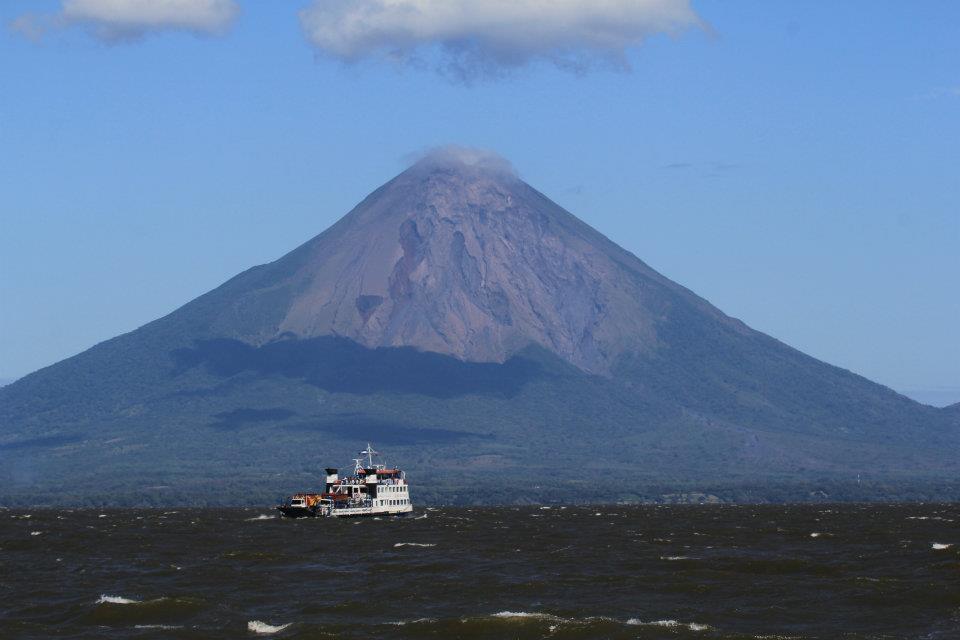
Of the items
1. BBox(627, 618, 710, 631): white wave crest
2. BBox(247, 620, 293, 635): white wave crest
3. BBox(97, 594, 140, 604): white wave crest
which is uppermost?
BBox(97, 594, 140, 604): white wave crest

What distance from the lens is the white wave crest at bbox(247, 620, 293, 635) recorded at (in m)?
86.3

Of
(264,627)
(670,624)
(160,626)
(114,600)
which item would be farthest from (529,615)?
(114,600)

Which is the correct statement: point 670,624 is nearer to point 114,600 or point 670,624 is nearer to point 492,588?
point 492,588

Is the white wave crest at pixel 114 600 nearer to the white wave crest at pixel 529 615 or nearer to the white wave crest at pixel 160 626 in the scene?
the white wave crest at pixel 160 626

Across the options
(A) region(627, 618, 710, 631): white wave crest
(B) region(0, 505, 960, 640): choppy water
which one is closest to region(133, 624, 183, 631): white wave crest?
(B) region(0, 505, 960, 640): choppy water

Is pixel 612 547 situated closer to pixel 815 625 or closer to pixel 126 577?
pixel 126 577

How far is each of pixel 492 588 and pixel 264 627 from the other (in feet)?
72.4

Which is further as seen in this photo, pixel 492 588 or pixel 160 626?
pixel 492 588

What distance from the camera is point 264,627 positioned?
87500 millimetres

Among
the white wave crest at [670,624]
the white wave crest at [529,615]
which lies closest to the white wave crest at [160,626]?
the white wave crest at [529,615]

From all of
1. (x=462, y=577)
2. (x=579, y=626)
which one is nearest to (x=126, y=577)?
(x=462, y=577)

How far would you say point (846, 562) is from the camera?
403ft

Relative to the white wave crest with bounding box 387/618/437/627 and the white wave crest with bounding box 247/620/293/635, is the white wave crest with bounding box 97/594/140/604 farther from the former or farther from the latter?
the white wave crest with bounding box 387/618/437/627

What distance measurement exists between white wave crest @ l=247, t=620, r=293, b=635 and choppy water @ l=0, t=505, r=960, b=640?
0.69 feet
